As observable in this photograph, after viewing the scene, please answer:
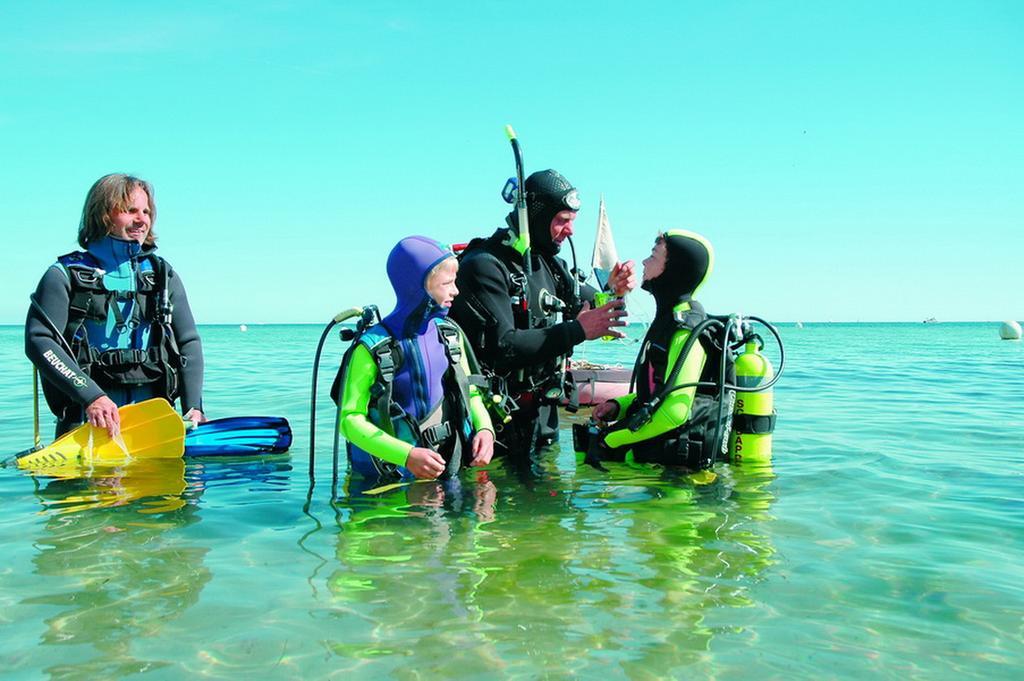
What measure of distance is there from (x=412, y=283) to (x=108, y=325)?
214 cm

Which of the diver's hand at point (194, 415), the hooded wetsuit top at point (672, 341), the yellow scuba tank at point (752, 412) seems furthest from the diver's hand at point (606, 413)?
the diver's hand at point (194, 415)

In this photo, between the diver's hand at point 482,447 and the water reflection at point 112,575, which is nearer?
the water reflection at point 112,575

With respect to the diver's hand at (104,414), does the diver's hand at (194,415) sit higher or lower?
lower

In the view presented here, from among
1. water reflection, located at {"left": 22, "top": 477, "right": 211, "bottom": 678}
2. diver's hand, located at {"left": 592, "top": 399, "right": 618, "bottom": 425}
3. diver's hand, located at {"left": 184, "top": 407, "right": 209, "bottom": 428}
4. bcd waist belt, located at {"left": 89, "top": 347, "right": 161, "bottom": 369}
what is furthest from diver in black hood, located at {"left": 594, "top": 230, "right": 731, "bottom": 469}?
bcd waist belt, located at {"left": 89, "top": 347, "right": 161, "bottom": 369}

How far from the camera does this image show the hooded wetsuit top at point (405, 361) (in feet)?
13.6

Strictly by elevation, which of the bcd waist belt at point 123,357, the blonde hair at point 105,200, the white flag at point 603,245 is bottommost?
the bcd waist belt at point 123,357

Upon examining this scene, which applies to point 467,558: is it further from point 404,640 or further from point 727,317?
point 727,317

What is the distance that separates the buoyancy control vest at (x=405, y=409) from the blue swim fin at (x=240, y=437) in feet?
5.81

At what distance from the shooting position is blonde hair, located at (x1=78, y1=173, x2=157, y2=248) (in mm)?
4773

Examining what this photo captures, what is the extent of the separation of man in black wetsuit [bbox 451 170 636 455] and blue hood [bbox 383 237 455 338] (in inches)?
26.5

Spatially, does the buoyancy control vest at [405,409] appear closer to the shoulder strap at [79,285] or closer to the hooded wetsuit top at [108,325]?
the hooded wetsuit top at [108,325]

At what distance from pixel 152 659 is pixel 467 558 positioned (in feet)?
4.76

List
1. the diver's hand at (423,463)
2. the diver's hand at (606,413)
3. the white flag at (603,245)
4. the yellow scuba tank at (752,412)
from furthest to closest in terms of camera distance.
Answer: the white flag at (603,245)
the diver's hand at (606,413)
the yellow scuba tank at (752,412)
the diver's hand at (423,463)

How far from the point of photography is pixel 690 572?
356cm
